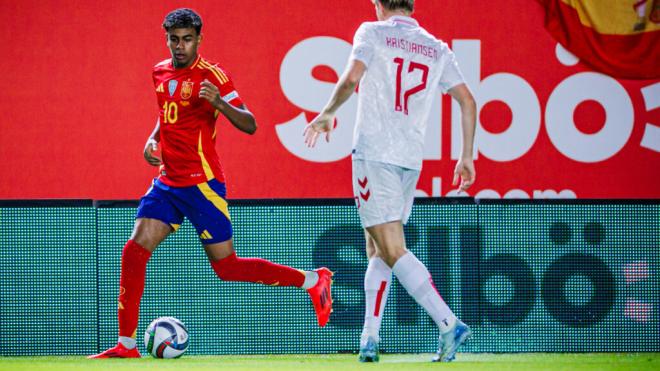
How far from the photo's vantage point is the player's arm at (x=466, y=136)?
4.12 metres

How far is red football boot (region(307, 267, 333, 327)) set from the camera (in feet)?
16.3

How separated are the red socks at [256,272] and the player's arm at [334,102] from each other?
1030mm

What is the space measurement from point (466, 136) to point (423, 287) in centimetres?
64

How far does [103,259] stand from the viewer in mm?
5277

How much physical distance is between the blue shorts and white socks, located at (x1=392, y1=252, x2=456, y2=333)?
1.01m

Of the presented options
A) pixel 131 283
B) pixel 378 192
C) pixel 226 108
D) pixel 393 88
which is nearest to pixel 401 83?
pixel 393 88

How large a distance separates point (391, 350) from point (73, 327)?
5.29 feet

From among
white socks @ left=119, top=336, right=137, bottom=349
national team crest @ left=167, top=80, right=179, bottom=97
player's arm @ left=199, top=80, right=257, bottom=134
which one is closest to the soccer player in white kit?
player's arm @ left=199, top=80, right=257, bottom=134

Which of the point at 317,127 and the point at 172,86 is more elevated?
the point at 172,86

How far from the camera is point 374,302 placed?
4.34 m

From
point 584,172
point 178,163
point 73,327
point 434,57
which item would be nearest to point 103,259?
point 73,327

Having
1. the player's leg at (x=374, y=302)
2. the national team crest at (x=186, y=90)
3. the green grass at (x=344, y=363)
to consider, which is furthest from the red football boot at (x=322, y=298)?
the national team crest at (x=186, y=90)

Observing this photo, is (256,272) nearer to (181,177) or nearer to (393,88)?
(181,177)

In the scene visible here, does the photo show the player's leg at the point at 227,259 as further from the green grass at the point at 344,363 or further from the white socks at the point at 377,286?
the white socks at the point at 377,286
